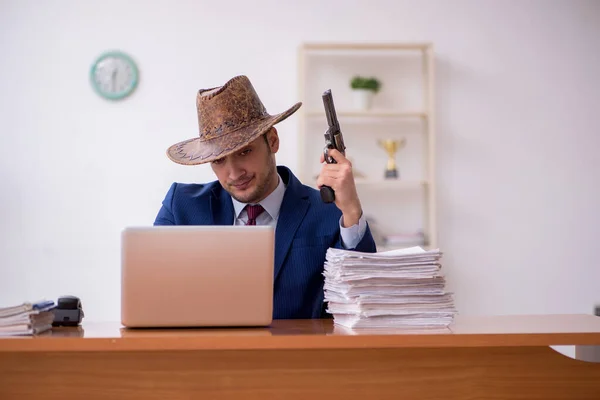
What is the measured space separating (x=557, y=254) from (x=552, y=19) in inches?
56.6

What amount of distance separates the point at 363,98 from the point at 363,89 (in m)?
0.05

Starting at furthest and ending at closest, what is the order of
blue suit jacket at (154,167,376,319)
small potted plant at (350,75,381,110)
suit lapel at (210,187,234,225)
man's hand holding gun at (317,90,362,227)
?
small potted plant at (350,75,381,110), suit lapel at (210,187,234,225), blue suit jacket at (154,167,376,319), man's hand holding gun at (317,90,362,227)

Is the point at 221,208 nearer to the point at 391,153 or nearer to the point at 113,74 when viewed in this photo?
the point at 391,153

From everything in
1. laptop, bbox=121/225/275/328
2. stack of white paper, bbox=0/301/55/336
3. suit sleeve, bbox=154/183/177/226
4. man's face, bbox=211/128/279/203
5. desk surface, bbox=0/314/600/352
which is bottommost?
desk surface, bbox=0/314/600/352

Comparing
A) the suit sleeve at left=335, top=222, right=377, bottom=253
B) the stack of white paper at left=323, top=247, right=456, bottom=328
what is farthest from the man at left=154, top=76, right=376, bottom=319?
the stack of white paper at left=323, top=247, right=456, bottom=328

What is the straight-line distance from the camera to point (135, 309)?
153cm

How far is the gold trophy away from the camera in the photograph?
4270 mm

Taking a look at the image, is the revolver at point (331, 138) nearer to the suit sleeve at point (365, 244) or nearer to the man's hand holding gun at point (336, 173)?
the man's hand holding gun at point (336, 173)

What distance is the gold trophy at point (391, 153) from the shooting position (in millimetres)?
4270

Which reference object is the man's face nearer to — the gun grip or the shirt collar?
the shirt collar

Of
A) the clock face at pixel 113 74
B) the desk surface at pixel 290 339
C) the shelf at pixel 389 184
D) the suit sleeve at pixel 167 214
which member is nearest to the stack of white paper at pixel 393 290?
the desk surface at pixel 290 339

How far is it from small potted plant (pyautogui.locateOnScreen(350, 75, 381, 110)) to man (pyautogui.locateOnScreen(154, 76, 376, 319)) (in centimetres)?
187

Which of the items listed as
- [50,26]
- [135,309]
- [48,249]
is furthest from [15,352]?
[50,26]

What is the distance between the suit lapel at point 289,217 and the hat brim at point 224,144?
12.4 inches
